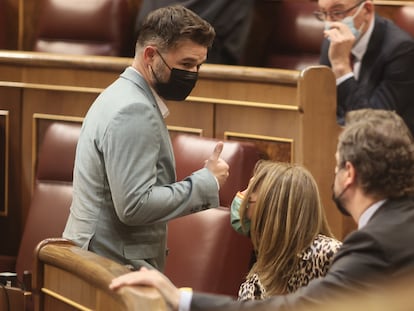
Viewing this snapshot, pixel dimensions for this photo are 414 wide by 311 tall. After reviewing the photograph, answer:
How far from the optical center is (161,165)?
1.30 m

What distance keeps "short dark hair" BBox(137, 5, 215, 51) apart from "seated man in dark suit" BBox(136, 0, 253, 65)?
951 mm

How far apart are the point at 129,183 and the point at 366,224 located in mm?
369

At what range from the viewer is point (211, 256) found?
176cm

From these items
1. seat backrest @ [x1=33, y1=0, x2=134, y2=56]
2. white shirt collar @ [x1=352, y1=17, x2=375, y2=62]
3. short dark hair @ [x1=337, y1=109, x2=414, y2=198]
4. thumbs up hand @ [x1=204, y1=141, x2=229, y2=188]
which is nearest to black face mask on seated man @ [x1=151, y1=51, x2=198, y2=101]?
thumbs up hand @ [x1=204, y1=141, x2=229, y2=188]

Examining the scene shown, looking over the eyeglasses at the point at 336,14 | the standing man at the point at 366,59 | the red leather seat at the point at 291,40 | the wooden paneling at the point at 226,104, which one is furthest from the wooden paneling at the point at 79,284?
the red leather seat at the point at 291,40

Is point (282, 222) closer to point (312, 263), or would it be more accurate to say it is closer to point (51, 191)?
point (312, 263)

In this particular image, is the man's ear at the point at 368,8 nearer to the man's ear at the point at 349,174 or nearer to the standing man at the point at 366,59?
the standing man at the point at 366,59

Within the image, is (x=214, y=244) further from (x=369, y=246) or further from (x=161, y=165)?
(x=369, y=246)

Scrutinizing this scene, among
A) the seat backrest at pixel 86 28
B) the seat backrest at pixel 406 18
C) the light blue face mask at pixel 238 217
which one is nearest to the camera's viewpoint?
the light blue face mask at pixel 238 217

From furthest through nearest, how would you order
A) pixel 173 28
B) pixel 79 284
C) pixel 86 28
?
1. pixel 86 28
2. pixel 173 28
3. pixel 79 284

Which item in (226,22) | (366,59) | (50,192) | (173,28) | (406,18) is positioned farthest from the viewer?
(226,22)

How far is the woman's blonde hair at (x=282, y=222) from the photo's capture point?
1.20 metres

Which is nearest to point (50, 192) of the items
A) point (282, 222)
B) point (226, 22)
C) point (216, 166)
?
point (226, 22)

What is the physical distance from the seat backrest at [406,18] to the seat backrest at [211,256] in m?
0.70
